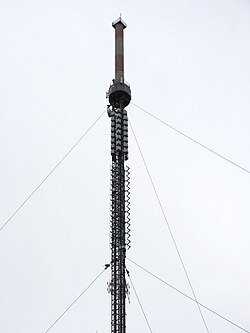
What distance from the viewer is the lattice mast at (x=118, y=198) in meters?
68.1

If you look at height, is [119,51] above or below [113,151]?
above

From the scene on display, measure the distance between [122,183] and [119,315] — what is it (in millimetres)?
15495

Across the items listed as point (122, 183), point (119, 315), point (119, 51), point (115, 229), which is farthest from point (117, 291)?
point (119, 51)

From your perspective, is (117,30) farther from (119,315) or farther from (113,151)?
(119,315)

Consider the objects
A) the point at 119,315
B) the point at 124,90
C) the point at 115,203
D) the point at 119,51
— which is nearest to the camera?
the point at 119,315

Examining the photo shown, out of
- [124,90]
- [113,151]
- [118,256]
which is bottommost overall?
[118,256]

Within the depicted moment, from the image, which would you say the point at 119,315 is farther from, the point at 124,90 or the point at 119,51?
the point at 119,51

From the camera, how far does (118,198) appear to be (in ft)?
238

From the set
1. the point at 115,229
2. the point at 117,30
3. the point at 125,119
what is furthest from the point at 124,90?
the point at 115,229

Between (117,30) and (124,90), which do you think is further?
(117,30)

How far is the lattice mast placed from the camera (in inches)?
2682

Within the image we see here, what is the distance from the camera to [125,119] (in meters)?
76.3

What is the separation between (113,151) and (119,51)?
54.1ft

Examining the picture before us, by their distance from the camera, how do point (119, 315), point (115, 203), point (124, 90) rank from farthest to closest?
point (124, 90)
point (115, 203)
point (119, 315)
